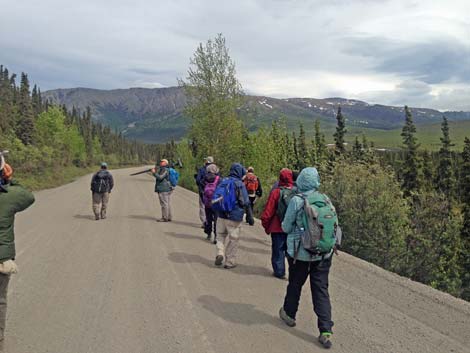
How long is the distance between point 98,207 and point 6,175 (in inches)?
419

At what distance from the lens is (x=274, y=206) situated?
7340mm

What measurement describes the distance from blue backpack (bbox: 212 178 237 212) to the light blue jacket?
2.98 meters

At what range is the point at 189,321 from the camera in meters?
5.56

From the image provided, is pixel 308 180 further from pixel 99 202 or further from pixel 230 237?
pixel 99 202

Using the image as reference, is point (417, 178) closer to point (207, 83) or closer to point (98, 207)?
point (207, 83)

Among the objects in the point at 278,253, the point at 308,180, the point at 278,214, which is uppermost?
the point at 308,180

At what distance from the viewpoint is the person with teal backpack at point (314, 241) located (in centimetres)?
499

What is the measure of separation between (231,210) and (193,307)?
99.5 inches

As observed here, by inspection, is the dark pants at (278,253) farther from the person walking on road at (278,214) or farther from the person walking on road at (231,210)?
the person walking on road at (231,210)

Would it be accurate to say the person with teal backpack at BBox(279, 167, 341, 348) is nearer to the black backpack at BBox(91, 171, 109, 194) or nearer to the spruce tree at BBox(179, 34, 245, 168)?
the black backpack at BBox(91, 171, 109, 194)

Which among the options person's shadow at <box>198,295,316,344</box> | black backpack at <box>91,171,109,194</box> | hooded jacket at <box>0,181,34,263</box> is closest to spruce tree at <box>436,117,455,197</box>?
black backpack at <box>91,171,109,194</box>

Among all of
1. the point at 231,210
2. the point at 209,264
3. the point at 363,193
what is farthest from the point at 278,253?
the point at 363,193

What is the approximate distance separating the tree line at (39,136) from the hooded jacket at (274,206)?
112ft

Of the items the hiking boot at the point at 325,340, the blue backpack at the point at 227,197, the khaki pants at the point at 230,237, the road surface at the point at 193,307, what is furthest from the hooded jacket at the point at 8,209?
the khaki pants at the point at 230,237
